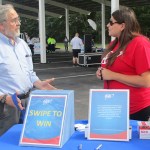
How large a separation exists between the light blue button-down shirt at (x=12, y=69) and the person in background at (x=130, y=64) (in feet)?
2.21

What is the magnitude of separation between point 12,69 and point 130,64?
37.8 inches

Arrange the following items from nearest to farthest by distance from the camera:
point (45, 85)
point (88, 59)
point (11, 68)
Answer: point (11, 68) < point (45, 85) < point (88, 59)

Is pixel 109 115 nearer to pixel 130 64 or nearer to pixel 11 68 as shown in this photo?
pixel 130 64

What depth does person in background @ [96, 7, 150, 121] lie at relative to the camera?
8.23 feet

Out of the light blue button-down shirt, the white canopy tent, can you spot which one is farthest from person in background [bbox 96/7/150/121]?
the white canopy tent

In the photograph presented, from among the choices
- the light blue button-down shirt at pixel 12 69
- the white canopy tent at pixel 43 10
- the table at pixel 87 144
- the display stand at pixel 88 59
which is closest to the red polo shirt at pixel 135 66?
the table at pixel 87 144

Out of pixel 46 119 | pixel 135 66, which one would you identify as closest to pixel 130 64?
pixel 135 66

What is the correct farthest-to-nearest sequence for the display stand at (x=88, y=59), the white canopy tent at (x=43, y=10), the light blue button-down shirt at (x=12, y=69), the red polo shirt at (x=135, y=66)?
the white canopy tent at (x=43, y=10) < the display stand at (x=88, y=59) < the light blue button-down shirt at (x=12, y=69) < the red polo shirt at (x=135, y=66)

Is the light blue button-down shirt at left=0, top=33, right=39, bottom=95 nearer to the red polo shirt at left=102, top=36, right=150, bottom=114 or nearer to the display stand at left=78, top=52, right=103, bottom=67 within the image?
the red polo shirt at left=102, top=36, right=150, bottom=114

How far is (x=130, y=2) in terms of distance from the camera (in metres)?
25.7

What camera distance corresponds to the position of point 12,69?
2.80 metres

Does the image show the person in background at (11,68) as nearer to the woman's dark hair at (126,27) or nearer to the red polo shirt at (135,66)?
the red polo shirt at (135,66)

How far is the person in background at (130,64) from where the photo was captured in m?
2.51

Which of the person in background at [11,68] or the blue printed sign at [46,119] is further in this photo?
the person in background at [11,68]
